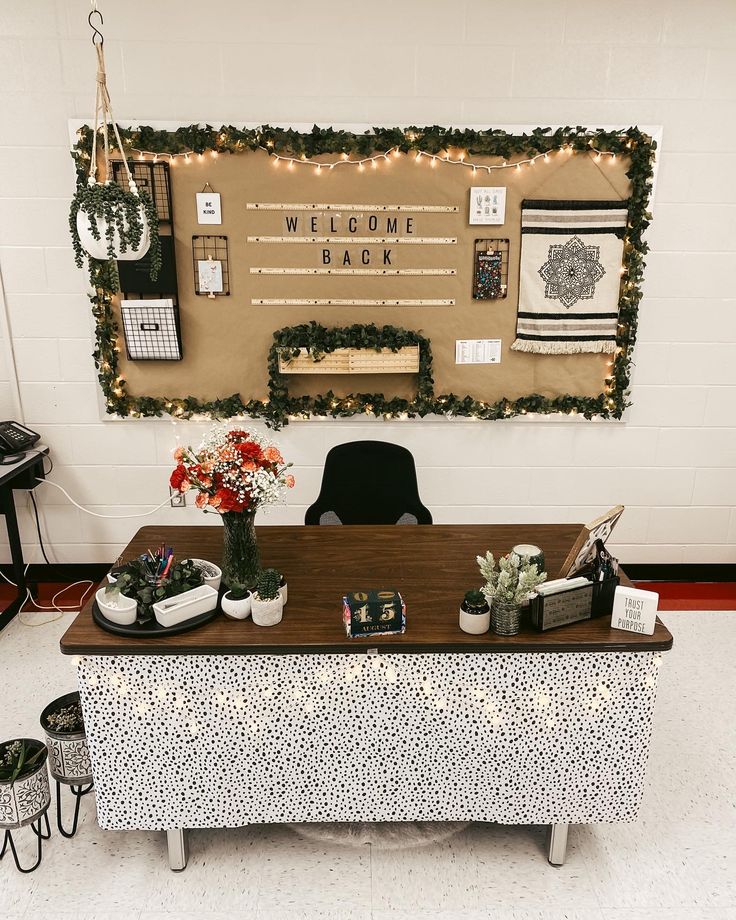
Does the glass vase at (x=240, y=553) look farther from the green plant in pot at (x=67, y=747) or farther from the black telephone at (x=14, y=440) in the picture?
the black telephone at (x=14, y=440)

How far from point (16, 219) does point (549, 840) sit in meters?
3.90

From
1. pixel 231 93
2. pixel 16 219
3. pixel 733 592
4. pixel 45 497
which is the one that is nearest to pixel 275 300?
pixel 231 93

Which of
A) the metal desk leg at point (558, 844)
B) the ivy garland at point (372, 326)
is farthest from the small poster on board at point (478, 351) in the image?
the metal desk leg at point (558, 844)

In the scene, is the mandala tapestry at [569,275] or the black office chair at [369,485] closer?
the black office chair at [369,485]

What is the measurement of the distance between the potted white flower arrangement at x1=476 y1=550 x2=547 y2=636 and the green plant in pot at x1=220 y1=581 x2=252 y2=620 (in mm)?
733

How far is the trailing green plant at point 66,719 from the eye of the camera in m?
2.32

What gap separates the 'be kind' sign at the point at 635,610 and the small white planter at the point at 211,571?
1.27 metres

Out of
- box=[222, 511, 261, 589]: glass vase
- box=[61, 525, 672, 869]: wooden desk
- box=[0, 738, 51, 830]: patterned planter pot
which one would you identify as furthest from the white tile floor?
box=[222, 511, 261, 589]: glass vase

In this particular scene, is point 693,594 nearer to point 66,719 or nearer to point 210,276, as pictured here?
point 210,276

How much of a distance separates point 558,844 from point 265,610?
1.29 m

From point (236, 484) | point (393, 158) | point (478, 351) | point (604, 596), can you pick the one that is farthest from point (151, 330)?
point (604, 596)

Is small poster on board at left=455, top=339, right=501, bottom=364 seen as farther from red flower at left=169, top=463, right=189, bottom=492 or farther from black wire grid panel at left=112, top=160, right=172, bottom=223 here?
red flower at left=169, top=463, right=189, bottom=492

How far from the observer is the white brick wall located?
3.55 metres

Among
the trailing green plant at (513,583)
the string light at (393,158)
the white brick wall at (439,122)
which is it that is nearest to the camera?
the trailing green plant at (513,583)
